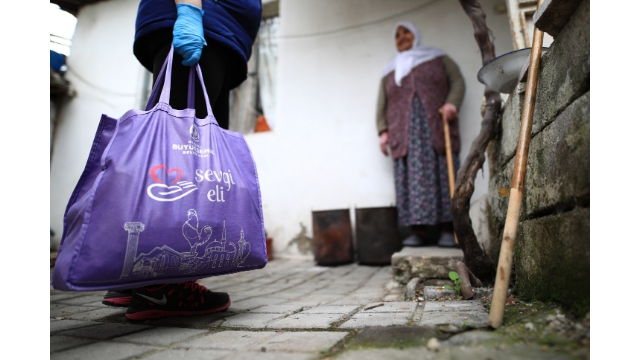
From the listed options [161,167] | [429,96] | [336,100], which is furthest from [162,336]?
[336,100]

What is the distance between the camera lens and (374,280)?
98.3 inches

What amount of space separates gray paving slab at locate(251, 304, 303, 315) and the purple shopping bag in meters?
0.27

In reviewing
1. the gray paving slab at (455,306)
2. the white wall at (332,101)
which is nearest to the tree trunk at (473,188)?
the gray paving slab at (455,306)

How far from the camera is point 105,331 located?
1.22 metres

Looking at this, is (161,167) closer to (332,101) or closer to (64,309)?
(64,309)

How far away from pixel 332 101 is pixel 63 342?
3.38 m

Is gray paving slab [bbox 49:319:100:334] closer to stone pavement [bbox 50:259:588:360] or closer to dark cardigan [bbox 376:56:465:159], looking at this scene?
stone pavement [bbox 50:259:588:360]

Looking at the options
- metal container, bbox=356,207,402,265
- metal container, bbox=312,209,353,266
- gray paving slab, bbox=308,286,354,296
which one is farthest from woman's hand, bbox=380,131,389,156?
gray paving slab, bbox=308,286,354,296

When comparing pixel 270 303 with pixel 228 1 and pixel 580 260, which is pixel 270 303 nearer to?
pixel 580 260

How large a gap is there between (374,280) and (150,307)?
1.55 m

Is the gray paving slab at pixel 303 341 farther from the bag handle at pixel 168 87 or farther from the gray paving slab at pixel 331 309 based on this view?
the bag handle at pixel 168 87

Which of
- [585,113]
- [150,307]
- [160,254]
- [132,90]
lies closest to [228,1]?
[160,254]

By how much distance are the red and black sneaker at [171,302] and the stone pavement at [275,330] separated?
0.10 feet
